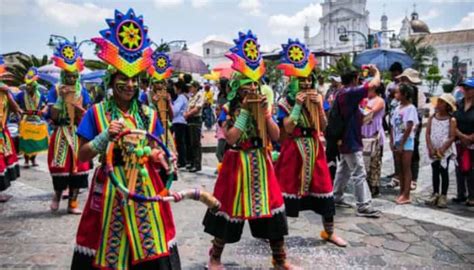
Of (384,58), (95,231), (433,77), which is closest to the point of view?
(95,231)

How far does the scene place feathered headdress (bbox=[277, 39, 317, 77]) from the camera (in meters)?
4.32

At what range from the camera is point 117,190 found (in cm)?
268

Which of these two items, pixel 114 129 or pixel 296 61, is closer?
pixel 114 129

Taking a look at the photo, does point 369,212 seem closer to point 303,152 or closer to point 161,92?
point 303,152

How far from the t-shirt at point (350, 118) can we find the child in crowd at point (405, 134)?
1.07 metres

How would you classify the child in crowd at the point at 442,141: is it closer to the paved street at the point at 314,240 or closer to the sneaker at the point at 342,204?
the paved street at the point at 314,240

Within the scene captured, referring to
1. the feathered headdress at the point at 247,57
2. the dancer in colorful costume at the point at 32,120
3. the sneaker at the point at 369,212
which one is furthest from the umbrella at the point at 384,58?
the dancer in colorful costume at the point at 32,120

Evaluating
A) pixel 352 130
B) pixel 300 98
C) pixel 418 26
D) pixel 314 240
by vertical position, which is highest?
pixel 418 26

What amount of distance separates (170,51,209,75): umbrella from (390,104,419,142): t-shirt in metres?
5.53

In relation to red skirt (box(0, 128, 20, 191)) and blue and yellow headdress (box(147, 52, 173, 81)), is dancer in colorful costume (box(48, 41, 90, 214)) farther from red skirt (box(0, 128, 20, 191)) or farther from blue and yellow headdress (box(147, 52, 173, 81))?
blue and yellow headdress (box(147, 52, 173, 81))

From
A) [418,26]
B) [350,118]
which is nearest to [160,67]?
[350,118]

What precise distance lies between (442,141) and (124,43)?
5054 millimetres

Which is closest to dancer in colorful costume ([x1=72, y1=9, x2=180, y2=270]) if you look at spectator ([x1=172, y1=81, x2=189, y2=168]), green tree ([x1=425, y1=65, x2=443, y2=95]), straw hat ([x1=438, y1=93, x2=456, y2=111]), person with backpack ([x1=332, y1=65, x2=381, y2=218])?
person with backpack ([x1=332, y1=65, x2=381, y2=218])

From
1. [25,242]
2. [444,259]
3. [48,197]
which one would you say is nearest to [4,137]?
[48,197]
